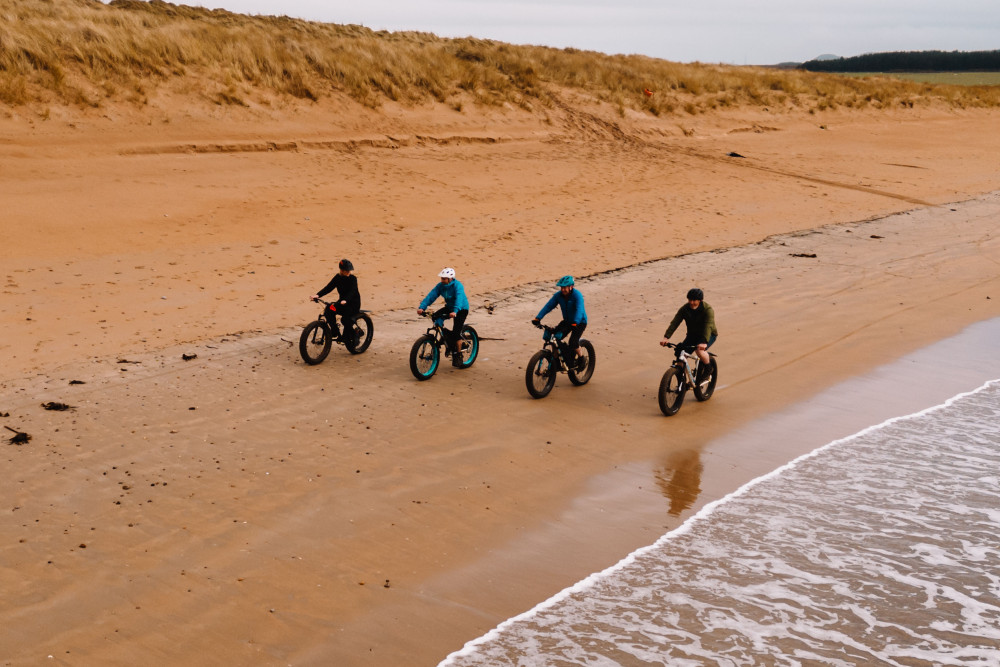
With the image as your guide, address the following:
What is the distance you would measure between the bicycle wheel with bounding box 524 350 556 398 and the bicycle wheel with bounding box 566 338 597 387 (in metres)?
0.42

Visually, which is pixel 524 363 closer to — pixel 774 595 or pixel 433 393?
pixel 433 393

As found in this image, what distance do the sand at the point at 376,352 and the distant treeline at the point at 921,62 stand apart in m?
70.3

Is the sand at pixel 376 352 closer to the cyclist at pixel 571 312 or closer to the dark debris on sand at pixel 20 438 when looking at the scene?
the dark debris on sand at pixel 20 438

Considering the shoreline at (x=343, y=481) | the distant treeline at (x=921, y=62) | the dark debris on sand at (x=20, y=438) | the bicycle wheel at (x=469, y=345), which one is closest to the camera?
the shoreline at (x=343, y=481)

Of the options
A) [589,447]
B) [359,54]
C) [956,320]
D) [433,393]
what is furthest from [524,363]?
[359,54]

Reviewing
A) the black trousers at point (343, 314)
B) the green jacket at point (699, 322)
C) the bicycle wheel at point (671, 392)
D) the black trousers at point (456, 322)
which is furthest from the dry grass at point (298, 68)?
the bicycle wheel at point (671, 392)

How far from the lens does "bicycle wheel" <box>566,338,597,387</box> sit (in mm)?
12484

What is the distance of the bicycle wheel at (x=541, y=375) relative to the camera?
11797 mm

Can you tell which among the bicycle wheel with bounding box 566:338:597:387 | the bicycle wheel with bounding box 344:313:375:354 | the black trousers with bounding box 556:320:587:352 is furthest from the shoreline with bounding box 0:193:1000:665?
the black trousers with bounding box 556:320:587:352

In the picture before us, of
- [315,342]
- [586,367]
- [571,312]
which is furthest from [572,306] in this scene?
[315,342]

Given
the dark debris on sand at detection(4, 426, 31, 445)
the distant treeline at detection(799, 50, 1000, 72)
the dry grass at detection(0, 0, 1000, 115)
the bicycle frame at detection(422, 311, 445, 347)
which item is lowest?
the dark debris on sand at detection(4, 426, 31, 445)

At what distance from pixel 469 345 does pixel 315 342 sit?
6.93 feet

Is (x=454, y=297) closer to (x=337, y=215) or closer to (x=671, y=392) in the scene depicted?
(x=671, y=392)

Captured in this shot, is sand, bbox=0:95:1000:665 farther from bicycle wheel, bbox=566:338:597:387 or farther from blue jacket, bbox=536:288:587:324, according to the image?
blue jacket, bbox=536:288:587:324
